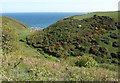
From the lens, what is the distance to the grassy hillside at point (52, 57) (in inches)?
457

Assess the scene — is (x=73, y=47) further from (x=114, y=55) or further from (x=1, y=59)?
(x=1, y=59)

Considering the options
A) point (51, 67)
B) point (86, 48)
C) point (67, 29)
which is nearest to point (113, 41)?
point (86, 48)

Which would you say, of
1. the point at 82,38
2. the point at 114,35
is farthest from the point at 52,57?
the point at 114,35

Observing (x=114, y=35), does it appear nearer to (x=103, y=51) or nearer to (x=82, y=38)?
(x=82, y=38)

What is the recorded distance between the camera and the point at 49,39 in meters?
39.0

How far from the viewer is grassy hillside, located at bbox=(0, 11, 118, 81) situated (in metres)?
11.6

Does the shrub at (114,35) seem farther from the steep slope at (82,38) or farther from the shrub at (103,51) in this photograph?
the shrub at (103,51)

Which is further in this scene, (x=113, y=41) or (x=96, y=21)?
(x=96, y=21)

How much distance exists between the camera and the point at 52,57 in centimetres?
3203

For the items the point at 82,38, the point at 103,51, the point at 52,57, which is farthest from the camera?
the point at 82,38

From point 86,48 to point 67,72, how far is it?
24.2 m

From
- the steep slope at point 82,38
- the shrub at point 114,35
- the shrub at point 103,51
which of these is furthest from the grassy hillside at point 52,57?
the shrub at point 103,51

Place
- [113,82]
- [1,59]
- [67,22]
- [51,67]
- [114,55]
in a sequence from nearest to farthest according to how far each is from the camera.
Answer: [113,82] < [1,59] < [51,67] < [114,55] < [67,22]

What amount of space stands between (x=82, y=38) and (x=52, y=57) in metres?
8.23
